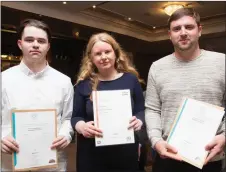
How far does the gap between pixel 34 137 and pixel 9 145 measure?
12 centimetres

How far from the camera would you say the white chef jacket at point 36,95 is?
138 centimetres

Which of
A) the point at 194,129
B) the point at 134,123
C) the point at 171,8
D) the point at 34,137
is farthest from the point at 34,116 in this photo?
the point at 171,8

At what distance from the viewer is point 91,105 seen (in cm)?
149

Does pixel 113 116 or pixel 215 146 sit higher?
pixel 113 116

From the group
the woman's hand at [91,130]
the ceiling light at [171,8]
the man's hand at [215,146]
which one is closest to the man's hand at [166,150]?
the man's hand at [215,146]

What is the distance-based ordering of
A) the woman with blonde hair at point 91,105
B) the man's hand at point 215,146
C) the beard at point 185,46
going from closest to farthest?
1. the man's hand at point 215,146
2. the beard at point 185,46
3. the woman with blonde hair at point 91,105

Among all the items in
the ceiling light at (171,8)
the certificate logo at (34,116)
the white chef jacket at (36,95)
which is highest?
the ceiling light at (171,8)

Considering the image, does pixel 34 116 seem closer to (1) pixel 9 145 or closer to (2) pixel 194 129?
(1) pixel 9 145

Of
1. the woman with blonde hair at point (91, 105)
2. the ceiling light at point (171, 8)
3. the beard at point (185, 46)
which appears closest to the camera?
the beard at point (185, 46)

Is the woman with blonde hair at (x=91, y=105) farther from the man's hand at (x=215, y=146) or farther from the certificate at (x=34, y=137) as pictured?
the man's hand at (x=215, y=146)

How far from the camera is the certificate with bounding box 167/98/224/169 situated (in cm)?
121

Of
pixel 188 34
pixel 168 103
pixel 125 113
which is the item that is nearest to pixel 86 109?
pixel 125 113

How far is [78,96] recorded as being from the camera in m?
1.53

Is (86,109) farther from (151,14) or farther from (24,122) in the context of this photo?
(151,14)
